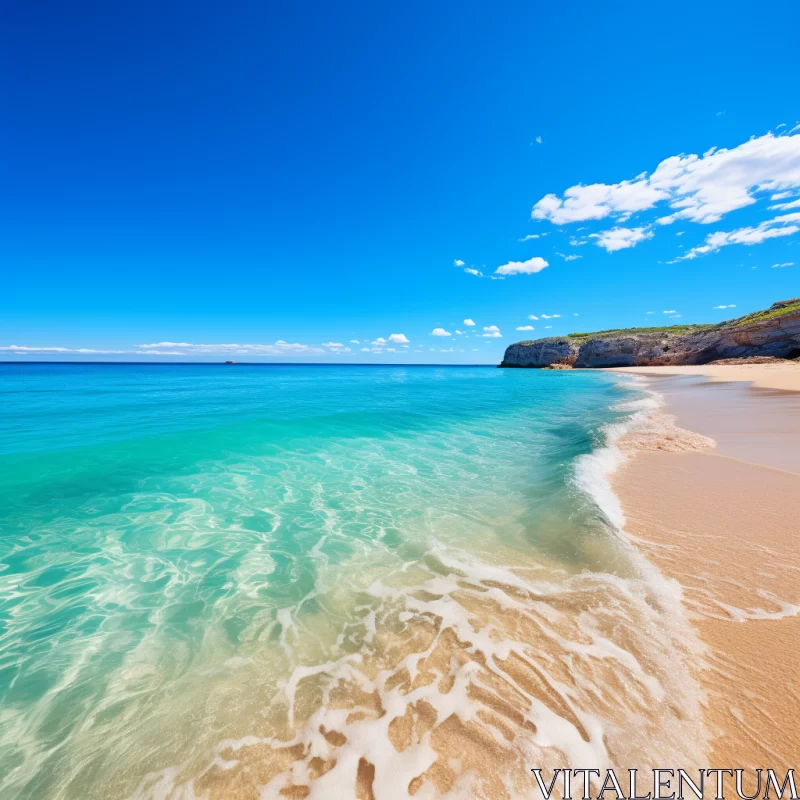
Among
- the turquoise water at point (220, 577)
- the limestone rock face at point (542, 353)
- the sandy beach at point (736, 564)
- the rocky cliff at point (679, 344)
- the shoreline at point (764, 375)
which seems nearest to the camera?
the sandy beach at point (736, 564)

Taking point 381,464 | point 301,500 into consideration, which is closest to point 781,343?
point 381,464

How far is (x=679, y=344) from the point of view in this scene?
2677 inches

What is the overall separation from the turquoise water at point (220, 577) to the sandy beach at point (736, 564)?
710mm

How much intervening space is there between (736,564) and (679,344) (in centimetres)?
8516

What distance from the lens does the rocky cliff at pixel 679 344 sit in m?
47.6

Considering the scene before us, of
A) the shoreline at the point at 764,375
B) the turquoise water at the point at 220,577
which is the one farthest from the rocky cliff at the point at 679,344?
the turquoise water at the point at 220,577

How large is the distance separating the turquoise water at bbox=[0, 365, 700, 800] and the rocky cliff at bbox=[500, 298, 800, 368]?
6110 centimetres

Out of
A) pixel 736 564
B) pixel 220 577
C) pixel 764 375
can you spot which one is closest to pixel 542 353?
pixel 764 375

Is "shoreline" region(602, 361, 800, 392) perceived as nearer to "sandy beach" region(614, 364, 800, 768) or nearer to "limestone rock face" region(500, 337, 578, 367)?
"sandy beach" region(614, 364, 800, 768)

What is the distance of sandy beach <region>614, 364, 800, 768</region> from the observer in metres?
2.44

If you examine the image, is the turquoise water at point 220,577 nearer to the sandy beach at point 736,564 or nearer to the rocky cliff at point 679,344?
the sandy beach at point 736,564

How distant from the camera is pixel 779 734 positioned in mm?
2320

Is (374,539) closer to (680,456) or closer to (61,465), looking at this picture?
(680,456)

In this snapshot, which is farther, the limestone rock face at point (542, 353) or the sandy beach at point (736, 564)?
the limestone rock face at point (542, 353)
